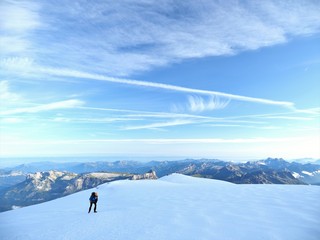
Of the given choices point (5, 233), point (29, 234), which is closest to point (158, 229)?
point (29, 234)

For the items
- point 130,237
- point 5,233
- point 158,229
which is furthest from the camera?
point 5,233

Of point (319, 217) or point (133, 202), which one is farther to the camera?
point (133, 202)

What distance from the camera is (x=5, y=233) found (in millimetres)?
17891

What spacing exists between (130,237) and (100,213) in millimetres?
8423

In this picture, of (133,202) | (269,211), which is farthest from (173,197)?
(269,211)

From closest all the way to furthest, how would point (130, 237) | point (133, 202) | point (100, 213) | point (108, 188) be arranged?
point (130, 237) → point (100, 213) → point (133, 202) → point (108, 188)

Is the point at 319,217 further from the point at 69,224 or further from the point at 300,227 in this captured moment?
the point at 69,224

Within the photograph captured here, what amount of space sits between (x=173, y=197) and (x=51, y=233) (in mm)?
14729

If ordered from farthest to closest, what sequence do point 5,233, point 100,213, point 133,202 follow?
point 133,202, point 100,213, point 5,233

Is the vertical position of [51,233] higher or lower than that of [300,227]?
lower

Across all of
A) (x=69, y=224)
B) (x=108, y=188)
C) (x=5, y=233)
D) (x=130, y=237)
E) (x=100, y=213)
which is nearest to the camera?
(x=130, y=237)

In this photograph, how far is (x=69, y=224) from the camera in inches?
763

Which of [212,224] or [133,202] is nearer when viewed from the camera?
[212,224]

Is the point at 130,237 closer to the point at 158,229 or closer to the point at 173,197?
the point at 158,229
